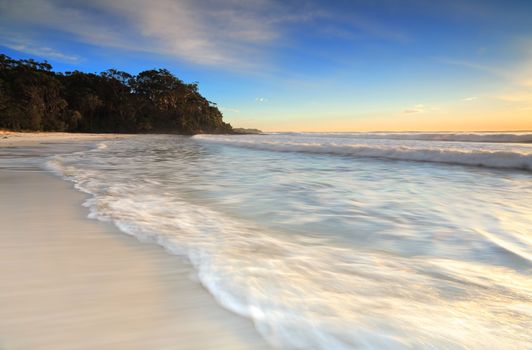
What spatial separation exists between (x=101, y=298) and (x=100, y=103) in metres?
48.0

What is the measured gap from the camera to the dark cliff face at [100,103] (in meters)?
31.5

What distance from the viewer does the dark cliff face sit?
3145 centimetres

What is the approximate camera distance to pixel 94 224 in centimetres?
214

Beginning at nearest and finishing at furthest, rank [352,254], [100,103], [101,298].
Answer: [101,298] → [352,254] → [100,103]

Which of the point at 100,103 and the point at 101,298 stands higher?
the point at 100,103

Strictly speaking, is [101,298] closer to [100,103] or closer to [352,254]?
[352,254]

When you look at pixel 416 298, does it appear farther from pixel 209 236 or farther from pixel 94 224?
pixel 94 224

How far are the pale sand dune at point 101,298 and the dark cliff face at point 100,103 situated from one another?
34.1 meters

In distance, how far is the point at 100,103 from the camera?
42594 millimetres

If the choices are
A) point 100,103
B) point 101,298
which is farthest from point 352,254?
point 100,103

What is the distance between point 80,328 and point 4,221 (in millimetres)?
1742

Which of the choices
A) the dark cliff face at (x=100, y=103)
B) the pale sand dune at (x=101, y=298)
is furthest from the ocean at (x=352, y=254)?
the dark cliff face at (x=100, y=103)

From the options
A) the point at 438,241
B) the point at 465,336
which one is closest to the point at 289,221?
the point at 438,241

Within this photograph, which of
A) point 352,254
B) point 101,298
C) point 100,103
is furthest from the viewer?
point 100,103
